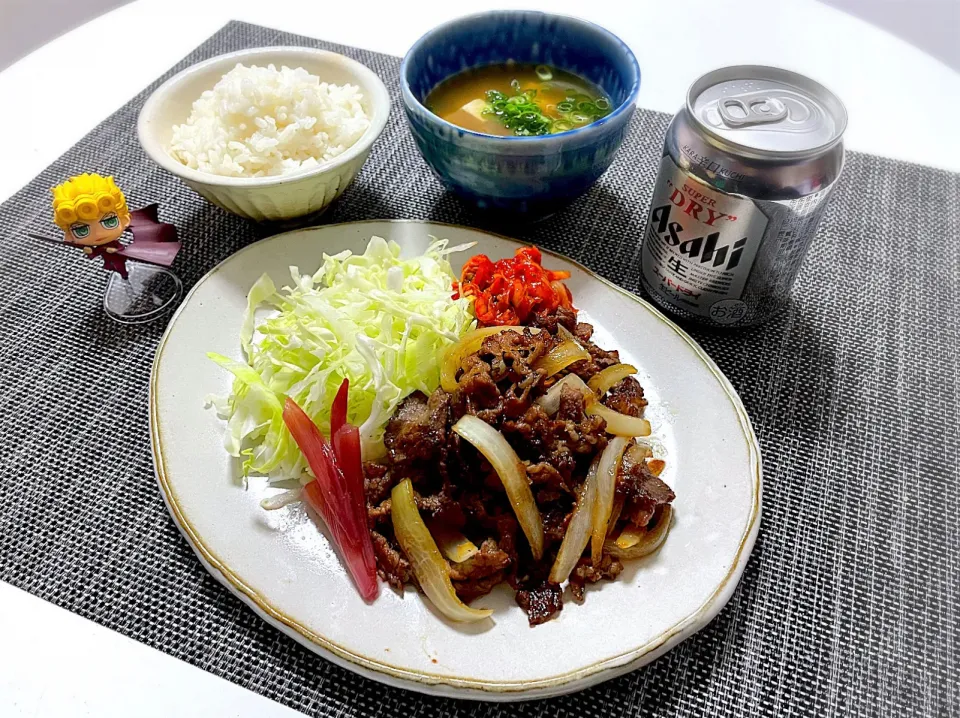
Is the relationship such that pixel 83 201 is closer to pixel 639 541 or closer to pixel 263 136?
pixel 263 136

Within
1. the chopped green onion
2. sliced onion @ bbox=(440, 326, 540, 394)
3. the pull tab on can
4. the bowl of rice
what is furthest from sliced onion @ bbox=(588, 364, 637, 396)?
the chopped green onion

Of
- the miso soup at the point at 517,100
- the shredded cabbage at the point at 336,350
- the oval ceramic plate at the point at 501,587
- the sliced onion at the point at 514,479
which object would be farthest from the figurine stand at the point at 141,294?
the sliced onion at the point at 514,479

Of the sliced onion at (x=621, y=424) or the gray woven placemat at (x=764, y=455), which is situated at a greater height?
the sliced onion at (x=621, y=424)

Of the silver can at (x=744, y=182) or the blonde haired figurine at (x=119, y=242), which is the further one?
the blonde haired figurine at (x=119, y=242)

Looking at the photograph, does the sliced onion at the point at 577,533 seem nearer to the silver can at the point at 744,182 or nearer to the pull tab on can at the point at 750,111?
the silver can at the point at 744,182

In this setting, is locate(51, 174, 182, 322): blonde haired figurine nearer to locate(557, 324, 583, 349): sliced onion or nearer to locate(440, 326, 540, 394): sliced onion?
locate(440, 326, 540, 394): sliced onion

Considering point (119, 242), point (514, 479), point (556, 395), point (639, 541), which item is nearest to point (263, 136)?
point (119, 242)
